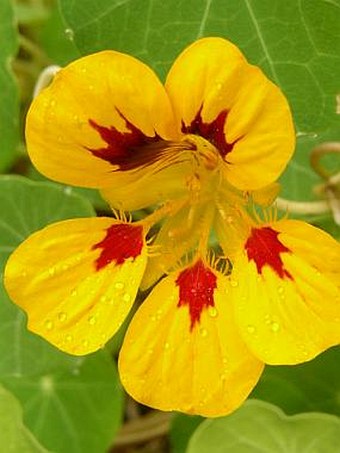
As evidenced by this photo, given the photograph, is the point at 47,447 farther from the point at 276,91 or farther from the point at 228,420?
the point at 276,91

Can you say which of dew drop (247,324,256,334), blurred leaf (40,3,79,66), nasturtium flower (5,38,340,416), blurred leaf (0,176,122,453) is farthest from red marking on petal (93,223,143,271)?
blurred leaf (40,3,79,66)

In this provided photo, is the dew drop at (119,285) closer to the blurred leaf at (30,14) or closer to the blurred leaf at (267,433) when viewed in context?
the blurred leaf at (267,433)

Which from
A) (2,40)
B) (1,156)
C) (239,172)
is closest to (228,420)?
(239,172)

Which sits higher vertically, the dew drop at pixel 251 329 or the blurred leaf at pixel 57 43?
the blurred leaf at pixel 57 43

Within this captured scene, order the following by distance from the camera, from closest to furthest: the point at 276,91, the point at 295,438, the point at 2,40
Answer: the point at 276,91, the point at 295,438, the point at 2,40

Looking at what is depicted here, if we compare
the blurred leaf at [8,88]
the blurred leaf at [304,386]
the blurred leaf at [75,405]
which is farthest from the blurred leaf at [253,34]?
the blurred leaf at [75,405]

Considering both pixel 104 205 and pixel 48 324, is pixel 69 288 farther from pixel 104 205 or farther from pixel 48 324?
pixel 104 205

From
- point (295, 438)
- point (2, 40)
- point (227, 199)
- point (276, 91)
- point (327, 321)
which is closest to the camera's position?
point (276, 91)
